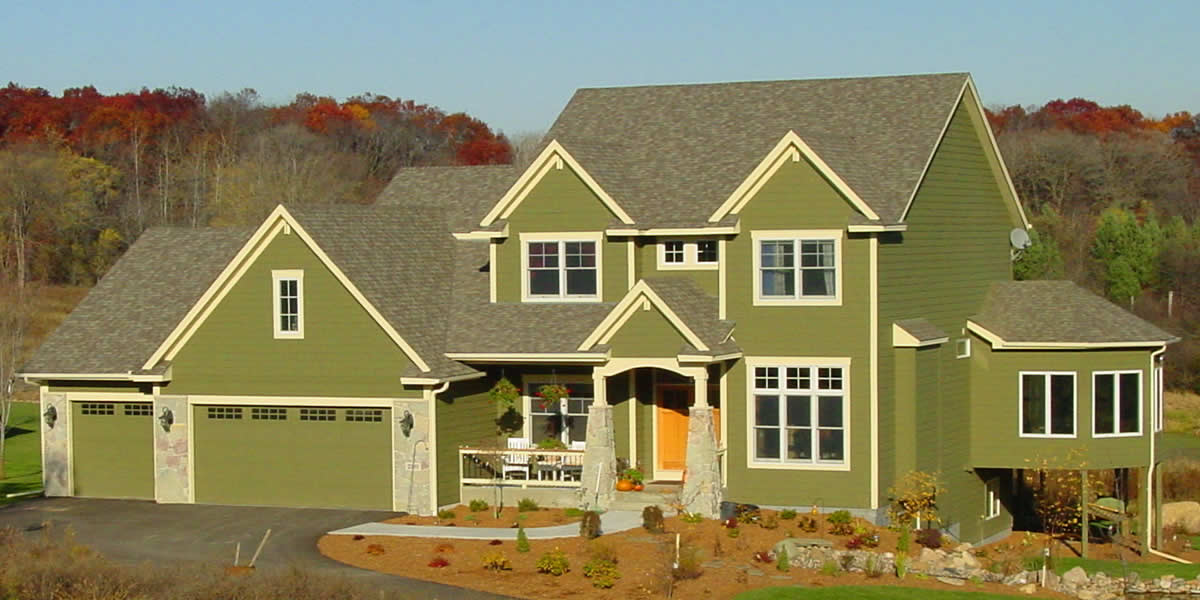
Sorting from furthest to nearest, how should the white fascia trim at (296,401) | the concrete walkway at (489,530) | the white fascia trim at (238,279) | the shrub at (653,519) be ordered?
the white fascia trim at (296,401) → the white fascia trim at (238,279) → the concrete walkway at (489,530) → the shrub at (653,519)

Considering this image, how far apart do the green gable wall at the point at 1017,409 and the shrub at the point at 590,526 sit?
32.9ft

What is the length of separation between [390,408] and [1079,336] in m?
14.3

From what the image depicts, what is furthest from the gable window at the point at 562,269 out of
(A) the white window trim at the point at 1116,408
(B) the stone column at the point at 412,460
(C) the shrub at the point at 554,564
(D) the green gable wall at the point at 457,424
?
(A) the white window trim at the point at 1116,408

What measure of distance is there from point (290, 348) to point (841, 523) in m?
11.9

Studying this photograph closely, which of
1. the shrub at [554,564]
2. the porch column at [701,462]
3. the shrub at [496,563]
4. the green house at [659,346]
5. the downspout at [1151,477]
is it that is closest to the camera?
the shrub at [554,564]

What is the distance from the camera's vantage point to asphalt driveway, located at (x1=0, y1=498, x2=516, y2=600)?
2828 cm

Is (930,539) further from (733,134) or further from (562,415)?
(733,134)

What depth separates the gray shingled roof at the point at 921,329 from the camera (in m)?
33.6

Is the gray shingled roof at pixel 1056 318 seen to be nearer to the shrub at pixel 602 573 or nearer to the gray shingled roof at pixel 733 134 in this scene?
the gray shingled roof at pixel 733 134

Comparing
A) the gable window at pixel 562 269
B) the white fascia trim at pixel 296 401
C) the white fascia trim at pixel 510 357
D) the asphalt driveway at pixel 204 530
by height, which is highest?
the gable window at pixel 562 269

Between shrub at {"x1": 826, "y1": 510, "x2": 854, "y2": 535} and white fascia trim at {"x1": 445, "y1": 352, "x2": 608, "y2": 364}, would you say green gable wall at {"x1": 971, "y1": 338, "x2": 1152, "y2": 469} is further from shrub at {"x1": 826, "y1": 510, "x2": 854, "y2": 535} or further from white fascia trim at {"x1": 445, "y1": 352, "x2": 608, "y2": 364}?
white fascia trim at {"x1": 445, "y1": 352, "x2": 608, "y2": 364}

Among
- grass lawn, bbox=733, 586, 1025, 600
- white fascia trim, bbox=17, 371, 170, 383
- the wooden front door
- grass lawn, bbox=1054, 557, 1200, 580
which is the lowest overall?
grass lawn, bbox=1054, 557, 1200, 580

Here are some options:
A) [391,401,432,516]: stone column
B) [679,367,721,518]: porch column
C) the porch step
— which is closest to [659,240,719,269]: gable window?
[679,367,721,518]: porch column

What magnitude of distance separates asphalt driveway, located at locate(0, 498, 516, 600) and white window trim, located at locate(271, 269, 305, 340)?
3.61 m
